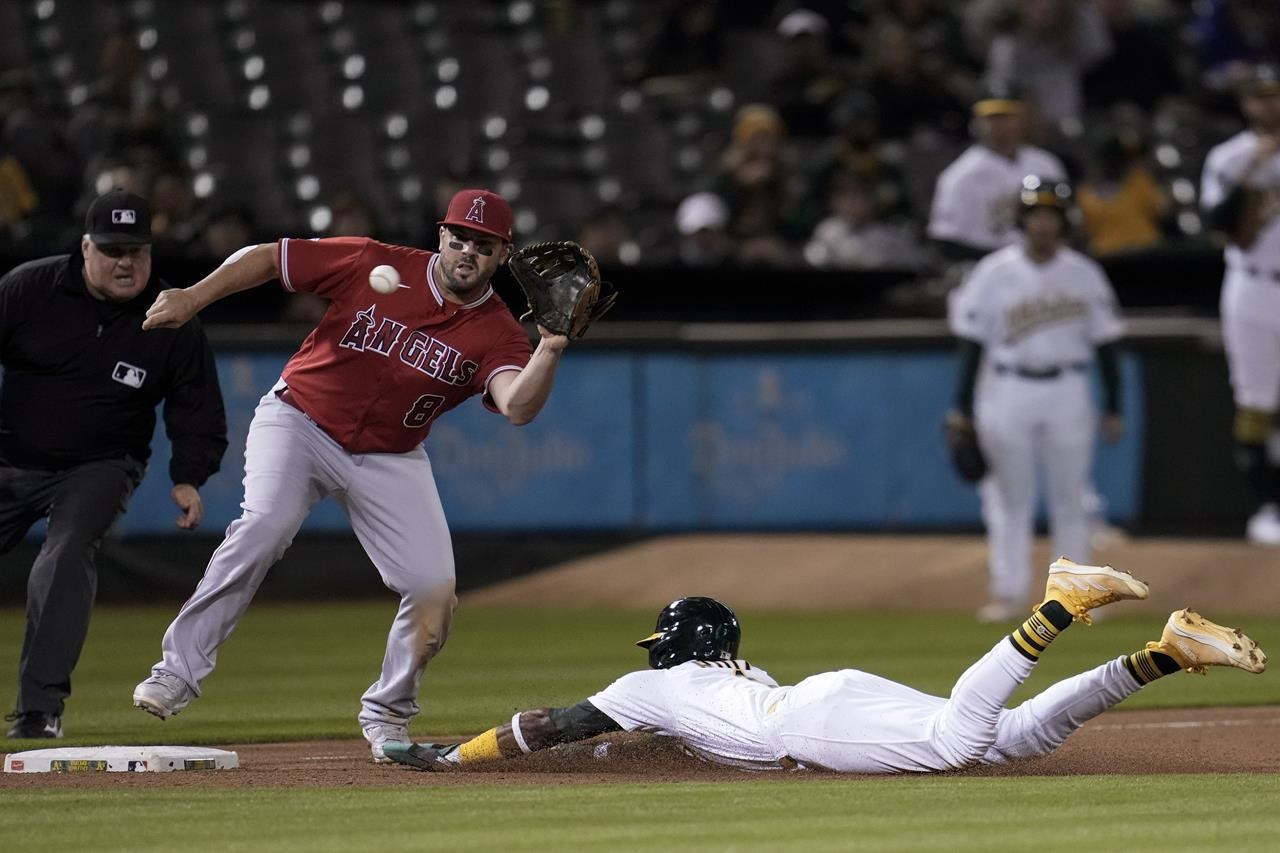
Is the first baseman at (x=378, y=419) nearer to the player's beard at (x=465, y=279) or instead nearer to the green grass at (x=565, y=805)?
the player's beard at (x=465, y=279)

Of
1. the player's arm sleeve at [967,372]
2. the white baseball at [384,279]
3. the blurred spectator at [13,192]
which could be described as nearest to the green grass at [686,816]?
the white baseball at [384,279]

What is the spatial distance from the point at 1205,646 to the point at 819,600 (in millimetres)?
7871

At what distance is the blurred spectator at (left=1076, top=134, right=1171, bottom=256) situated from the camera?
16344mm

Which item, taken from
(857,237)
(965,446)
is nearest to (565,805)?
(965,446)

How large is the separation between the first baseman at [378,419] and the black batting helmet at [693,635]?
34.1 inches

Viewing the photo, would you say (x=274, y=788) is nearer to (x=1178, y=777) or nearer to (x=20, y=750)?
(x=20, y=750)

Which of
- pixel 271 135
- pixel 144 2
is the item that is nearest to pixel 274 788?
pixel 271 135

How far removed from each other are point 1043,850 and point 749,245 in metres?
11.3

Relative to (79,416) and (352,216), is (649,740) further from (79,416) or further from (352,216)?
(352,216)

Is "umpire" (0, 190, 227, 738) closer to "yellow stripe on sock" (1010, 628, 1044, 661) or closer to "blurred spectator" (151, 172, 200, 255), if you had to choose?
"yellow stripe on sock" (1010, 628, 1044, 661)

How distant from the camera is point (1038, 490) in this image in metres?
15.0

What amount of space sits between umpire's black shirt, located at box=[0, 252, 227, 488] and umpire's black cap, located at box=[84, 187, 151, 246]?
0.31 metres

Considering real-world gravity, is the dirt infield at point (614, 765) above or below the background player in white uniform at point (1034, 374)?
below

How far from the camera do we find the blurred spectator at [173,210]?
49.8 ft
